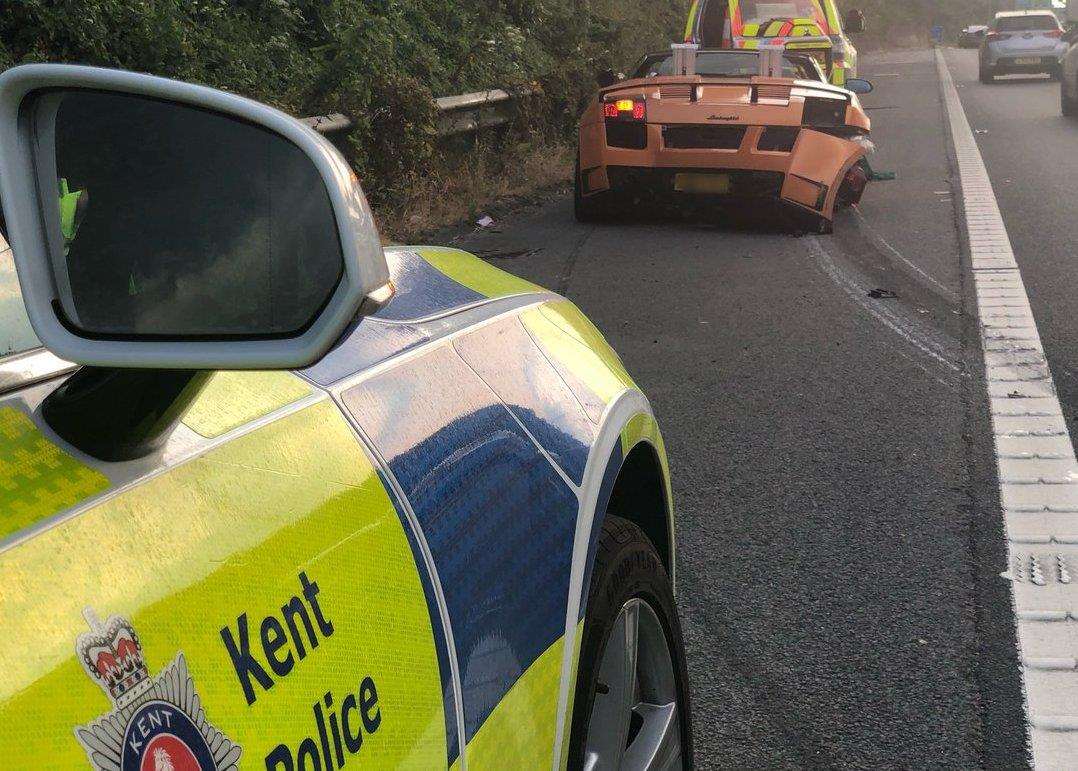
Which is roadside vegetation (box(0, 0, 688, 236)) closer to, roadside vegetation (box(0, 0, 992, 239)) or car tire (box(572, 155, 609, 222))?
roadside vegetation (box(0, 0, 992, 239))

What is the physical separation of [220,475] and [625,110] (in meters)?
9.41

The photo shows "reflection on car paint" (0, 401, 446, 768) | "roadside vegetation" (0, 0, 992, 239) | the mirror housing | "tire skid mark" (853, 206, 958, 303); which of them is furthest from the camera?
the mirror housing

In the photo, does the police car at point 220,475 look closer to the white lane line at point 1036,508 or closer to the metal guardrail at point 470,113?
the white lane line at point 1036,508

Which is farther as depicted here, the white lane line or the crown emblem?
the white lane line

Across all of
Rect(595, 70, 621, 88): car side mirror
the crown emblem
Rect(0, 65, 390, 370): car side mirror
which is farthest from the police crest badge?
Rect(595, 70, 621, 88): car side mirror

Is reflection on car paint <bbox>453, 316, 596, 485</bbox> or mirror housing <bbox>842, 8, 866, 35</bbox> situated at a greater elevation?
reflection on car paint <bbox>453, 316, 596, 485</bbox>

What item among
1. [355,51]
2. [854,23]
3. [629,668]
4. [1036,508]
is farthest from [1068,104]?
[629,668]

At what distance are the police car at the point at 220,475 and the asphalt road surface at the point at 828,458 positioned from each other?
151 centimetres

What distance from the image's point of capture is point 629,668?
2.36 metres

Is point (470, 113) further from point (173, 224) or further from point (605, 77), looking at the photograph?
point (173, 224)

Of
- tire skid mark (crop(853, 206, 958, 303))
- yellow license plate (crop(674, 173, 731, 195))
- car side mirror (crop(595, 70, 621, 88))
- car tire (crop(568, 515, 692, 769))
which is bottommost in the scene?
tire skid mark (crop(853, 206, 958, 303))

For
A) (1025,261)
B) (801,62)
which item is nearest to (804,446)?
(1025,261)

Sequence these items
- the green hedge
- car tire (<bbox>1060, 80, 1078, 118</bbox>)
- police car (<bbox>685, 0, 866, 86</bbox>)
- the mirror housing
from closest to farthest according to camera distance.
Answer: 1. the green hedge
2. police car (<bbox>685, 0, 866, 86</bbox>)
3. the mirror housing
4. car tire (<bbox>1060, 80, 1078, 118</bbox>)

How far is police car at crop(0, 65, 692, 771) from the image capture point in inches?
45.9
